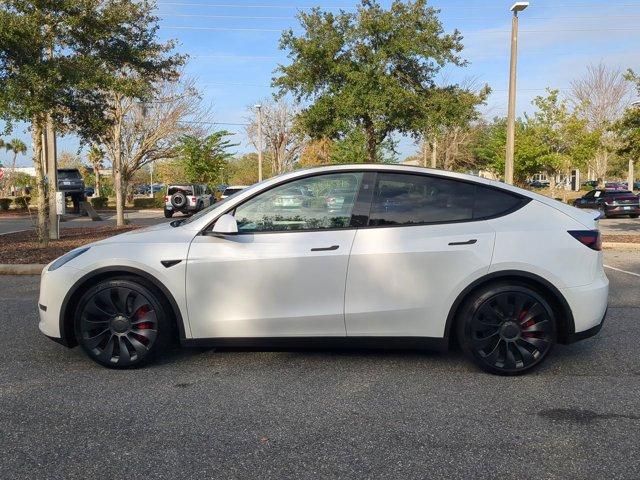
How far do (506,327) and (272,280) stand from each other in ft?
5.73

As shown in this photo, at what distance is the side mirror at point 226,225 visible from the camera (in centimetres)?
407

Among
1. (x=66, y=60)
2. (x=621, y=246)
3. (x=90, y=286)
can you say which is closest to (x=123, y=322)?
(x=90, y=286)

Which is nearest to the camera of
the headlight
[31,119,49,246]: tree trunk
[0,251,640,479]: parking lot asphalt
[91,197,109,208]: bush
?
[0,251,640,479]: parking lot asphalt

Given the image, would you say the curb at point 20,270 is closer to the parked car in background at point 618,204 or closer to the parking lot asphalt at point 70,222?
the parking lot asphalt at point 70,222

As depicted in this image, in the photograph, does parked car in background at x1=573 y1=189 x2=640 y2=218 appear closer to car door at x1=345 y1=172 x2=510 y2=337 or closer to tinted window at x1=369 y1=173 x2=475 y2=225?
tinted window at x1=369 y1=173 x2=475 y2=225

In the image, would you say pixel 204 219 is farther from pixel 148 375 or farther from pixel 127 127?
pixel 127 127

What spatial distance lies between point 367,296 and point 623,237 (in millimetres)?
13184

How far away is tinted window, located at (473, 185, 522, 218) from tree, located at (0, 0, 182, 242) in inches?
355

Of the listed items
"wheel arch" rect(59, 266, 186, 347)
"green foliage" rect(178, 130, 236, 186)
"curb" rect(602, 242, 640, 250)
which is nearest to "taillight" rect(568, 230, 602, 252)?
"wheel arch" rect(59, 266, 186, 347)

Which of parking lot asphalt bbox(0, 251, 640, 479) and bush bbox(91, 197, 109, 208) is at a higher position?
bush bbox(91, 197, 109, 208)

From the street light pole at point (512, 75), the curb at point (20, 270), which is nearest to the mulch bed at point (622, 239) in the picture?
the street light pole at point (512, 75)

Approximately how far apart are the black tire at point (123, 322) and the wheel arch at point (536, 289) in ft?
6.97

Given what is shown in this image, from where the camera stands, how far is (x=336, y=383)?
409cm

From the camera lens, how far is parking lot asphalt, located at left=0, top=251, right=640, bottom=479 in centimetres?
290
